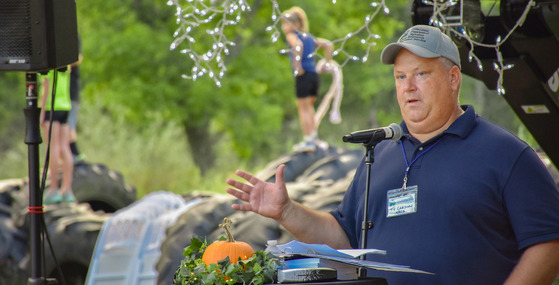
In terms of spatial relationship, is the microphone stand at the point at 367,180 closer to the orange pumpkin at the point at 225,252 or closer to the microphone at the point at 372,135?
the microphone at the point at 372,135

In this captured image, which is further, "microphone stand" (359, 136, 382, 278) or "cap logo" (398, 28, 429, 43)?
"cap logo" (398, 28, 429, 43)

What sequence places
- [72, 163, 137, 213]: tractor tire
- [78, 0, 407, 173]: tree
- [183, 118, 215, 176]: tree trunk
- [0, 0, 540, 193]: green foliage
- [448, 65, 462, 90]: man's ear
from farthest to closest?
[183, 118, 215, 176]: tree trunk → [78, 0, 407, 173]: tree → [0, 0, 540, 193]: green foliage → [72, 163, 137, 213]: tractor tire → [448, 65, 462, 90]: man's ear

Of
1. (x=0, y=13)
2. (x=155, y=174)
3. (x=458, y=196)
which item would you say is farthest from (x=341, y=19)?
(x=458, y=196)

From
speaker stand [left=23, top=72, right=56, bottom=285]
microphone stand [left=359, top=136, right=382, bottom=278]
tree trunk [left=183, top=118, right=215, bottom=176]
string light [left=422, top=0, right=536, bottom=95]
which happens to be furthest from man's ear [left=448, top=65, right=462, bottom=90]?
tree trunk [left=183, top=118, right=215, bottom=176]

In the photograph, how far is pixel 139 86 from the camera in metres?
17.3

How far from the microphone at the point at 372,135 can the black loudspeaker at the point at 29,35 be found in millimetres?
2159

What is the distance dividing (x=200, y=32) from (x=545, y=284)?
45.8 ft

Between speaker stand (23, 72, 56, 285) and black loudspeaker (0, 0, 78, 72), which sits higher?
black loudspeaker (0, 0, 78, 72)

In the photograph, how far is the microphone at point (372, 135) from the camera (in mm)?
2775

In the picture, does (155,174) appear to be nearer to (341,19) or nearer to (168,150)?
(168,150)

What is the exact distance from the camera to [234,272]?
2242 mm

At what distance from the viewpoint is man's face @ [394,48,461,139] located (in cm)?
296

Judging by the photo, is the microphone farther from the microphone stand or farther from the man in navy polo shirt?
the man in navy polo shirt

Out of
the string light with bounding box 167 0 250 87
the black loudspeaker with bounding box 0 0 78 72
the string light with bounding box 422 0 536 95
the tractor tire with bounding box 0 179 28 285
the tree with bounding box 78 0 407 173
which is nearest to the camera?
the string light with bounding box 422 0 536 95
